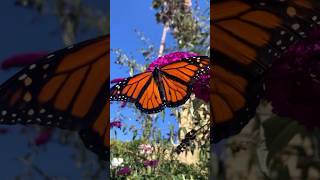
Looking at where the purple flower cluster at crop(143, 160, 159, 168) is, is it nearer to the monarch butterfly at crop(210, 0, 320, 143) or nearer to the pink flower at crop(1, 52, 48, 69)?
the monarch butterfly at crop(210, 0, 320, 143)

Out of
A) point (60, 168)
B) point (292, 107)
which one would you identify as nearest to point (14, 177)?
point (60, 168)

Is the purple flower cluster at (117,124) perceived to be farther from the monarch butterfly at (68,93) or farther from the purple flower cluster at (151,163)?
the monarch butterfly at (68,93)

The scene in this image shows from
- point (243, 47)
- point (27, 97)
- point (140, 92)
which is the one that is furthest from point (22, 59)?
point (243, 47)

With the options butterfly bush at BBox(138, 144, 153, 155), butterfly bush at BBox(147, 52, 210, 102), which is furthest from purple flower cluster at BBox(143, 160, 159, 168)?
butterfly bush at BBox(147, 52, 210, 102)

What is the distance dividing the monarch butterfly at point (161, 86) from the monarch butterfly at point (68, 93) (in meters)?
0.36

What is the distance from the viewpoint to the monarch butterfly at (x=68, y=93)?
1736mm

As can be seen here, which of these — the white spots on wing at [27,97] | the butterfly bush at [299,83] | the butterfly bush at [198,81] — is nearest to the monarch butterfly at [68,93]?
the white spots on wing at [27,97]

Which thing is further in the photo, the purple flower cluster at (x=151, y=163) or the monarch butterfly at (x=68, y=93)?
the purple flower cluster at (x=151, y=163)

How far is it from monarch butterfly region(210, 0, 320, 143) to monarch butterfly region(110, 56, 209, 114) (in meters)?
0.35

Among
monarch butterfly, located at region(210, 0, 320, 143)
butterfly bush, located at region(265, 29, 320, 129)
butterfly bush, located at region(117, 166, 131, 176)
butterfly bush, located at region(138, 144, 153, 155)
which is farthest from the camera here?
butterfly bush, located at region(138, 144, 153, 155)

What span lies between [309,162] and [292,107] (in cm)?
20

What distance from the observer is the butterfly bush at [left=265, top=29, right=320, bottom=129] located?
1.53 m

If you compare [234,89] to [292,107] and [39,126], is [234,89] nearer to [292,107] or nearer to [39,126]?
[292,107]

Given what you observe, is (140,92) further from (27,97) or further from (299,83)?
(299,83)
